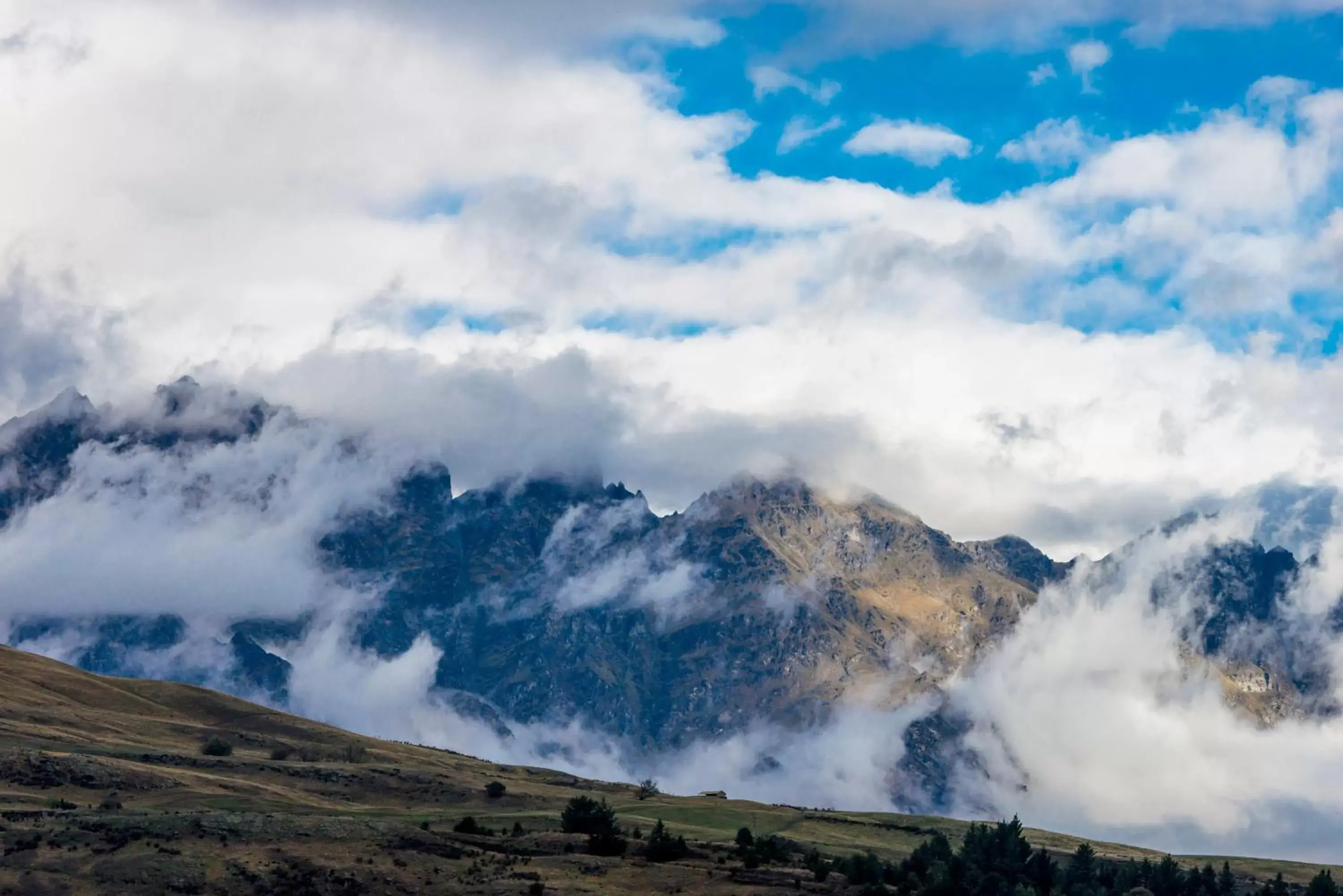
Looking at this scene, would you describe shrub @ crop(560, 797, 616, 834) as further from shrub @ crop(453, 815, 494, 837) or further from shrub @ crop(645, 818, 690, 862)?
shrub @ crop(453, 815, 494, 837)

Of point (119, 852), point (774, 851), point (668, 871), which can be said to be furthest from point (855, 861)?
point (119, 852)

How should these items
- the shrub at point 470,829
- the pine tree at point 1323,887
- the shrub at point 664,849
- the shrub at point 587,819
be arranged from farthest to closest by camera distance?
the pine tree at point 1323,887
the shrub at point 470,829
the shrub at point 587,819
the shrub at point 664,849

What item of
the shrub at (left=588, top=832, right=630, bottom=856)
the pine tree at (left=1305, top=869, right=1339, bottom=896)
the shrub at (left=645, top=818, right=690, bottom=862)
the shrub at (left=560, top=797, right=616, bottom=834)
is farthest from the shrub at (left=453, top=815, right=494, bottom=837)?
the pine tree at (left=1305, top=869, right=1339, bottom=896)

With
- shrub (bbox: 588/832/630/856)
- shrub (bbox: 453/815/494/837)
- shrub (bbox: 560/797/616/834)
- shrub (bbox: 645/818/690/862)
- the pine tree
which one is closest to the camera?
shrub (bbox: 645/818/690/862)

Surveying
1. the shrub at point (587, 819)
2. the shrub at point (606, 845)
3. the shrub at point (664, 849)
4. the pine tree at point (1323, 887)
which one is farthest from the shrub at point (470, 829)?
the pine tree at point (1323, 887)

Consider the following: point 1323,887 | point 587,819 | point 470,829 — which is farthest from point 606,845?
point 1323,887

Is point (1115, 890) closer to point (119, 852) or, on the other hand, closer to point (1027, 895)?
point (1027, 895)

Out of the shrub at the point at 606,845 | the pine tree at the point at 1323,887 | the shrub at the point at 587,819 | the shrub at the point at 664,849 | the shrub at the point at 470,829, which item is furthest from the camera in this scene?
the pine tree at the point at 1323,887

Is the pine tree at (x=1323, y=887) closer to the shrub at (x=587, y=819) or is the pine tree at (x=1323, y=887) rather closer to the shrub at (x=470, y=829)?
the shrub at (x=587, y=819)

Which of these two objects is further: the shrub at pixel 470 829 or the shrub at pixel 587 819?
the shrub at pixel 470 829

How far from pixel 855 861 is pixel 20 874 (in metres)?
80.1

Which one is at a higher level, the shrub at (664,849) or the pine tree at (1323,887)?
the pine tree at (1323,887)

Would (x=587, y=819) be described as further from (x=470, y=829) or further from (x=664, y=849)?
(x=664, y=849)

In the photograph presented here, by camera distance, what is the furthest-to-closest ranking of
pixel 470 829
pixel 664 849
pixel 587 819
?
pixel 587 819 → pixel 470 829 → pixel 664 849
